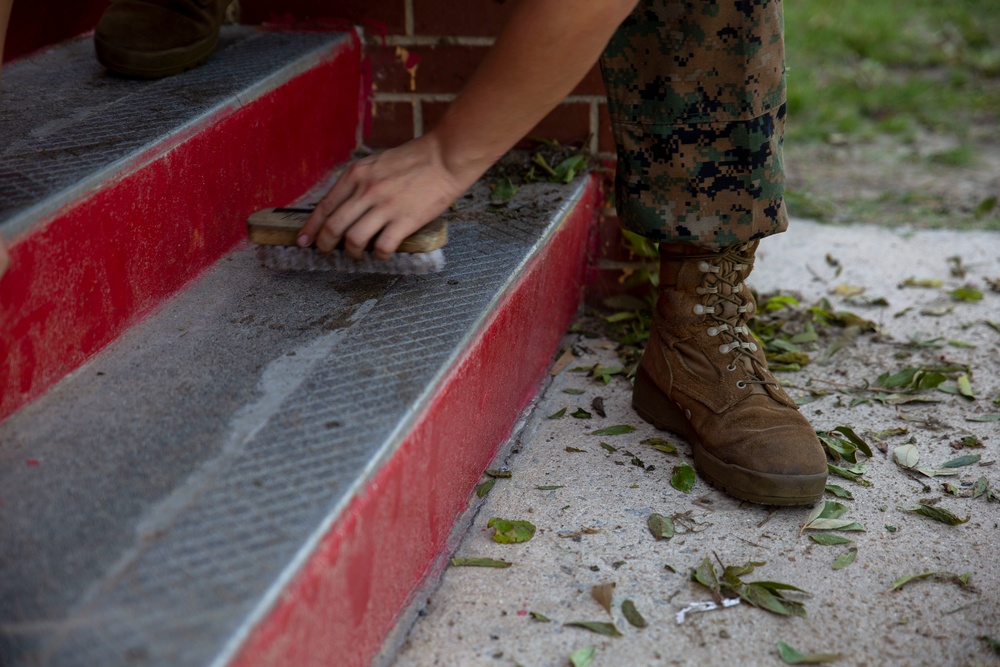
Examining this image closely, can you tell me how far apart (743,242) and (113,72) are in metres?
1.09

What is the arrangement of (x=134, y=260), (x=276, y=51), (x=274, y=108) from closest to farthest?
(x=134, y=260) < (x=274, y=108) < (x=276, y=51)

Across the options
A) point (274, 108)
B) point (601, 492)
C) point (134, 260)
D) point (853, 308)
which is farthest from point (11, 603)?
point (853, 308)

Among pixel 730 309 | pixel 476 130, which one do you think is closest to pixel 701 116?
pixel 730 309

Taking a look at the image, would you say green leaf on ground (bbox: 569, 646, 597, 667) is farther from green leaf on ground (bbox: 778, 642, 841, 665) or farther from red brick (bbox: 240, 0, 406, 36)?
red brick (bbox: 240, 0, 406, 36)

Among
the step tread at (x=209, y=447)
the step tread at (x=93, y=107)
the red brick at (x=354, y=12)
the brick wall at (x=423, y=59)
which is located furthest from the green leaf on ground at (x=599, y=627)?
the red brick at (x=354, y=12)

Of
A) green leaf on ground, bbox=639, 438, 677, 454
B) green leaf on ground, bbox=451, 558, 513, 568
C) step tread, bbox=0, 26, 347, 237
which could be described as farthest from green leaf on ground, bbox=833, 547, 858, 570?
step tread, bbox=0, 26, 347, 237

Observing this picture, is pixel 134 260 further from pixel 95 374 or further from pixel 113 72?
pixel 113 72

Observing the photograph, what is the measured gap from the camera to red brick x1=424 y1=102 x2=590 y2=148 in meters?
1.90

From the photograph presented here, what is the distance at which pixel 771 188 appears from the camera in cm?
145

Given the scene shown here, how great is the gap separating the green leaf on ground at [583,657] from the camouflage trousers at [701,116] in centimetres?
66

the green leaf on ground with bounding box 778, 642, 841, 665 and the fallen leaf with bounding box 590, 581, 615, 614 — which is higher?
the fallen leaf with bounding box 590, 581, 615, 614

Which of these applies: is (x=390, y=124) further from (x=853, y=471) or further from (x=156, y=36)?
(x=853, y=471)

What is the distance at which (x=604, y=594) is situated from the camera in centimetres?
119

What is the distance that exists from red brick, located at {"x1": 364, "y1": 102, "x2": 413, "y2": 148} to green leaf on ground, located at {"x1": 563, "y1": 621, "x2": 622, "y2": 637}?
114cm
